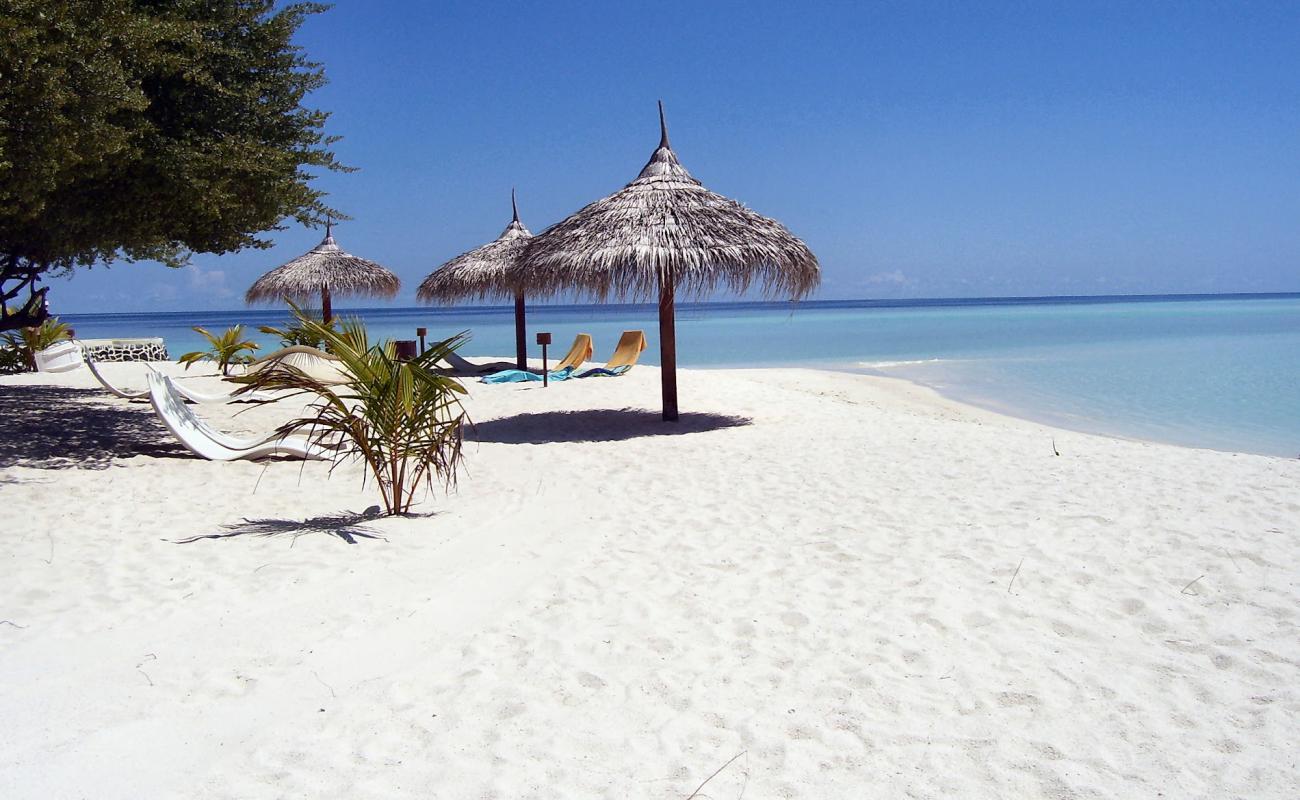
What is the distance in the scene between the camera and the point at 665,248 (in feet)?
23.6

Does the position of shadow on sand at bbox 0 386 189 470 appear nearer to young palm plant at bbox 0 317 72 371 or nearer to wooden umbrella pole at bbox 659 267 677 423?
young palm plant at bbox 0 317 72 371

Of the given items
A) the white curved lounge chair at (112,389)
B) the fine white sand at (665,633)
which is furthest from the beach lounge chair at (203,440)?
the white curved lounge chair at (112,389)

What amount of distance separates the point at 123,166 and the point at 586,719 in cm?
493

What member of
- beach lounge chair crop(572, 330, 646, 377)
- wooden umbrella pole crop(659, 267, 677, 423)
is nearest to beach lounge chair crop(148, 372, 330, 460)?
wooden umbrella pole crop(659, 267, 677, 423)

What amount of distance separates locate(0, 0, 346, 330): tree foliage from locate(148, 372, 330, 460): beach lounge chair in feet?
3.87

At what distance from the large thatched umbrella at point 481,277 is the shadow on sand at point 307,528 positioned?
802 centimetres

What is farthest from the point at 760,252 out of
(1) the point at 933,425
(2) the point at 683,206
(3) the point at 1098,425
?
(3) the point at 1098,425

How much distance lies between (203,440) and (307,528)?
6.53 ft

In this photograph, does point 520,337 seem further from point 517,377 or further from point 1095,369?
point 1095,369

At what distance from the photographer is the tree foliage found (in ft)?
14.4

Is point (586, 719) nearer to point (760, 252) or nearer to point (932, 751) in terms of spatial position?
point (932, 751)

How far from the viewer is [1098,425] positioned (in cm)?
934

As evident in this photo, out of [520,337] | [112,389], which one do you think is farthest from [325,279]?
[112,389]

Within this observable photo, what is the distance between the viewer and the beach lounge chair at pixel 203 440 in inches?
215
